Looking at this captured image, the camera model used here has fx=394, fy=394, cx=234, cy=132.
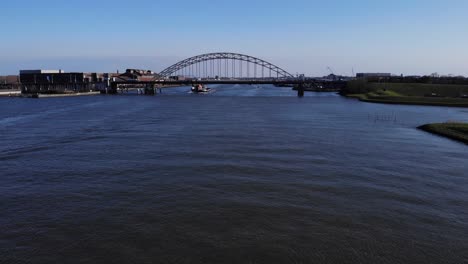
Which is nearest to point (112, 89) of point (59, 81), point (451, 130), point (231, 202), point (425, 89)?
point (59, 81)

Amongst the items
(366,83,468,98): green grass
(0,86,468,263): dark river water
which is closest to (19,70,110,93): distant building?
Result: (366,83,468,98): green grass

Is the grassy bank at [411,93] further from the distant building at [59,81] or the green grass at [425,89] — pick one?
the distant building at [59,81]

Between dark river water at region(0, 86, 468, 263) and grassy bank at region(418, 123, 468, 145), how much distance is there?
3.46 metres

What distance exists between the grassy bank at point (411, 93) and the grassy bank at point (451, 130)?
141 ft

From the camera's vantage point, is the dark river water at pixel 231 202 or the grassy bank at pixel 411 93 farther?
the grassy bank at pixel 411 93

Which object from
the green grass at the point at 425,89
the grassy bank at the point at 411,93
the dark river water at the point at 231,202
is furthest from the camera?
the green grass at the point at 425,89

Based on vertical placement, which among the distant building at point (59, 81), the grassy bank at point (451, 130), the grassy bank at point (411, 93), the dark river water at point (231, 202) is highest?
the distant building at point (59, 81)

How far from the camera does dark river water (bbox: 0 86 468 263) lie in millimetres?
13070

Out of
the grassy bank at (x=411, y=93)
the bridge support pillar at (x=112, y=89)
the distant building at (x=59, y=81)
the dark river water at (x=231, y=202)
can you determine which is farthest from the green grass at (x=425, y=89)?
the distant building at (x=59, y=81)

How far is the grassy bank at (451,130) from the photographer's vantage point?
121 ft

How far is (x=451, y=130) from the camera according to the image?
4022 cm

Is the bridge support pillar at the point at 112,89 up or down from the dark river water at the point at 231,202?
up

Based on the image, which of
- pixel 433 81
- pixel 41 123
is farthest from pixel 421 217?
pixel 433 81

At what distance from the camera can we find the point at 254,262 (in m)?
12.2
